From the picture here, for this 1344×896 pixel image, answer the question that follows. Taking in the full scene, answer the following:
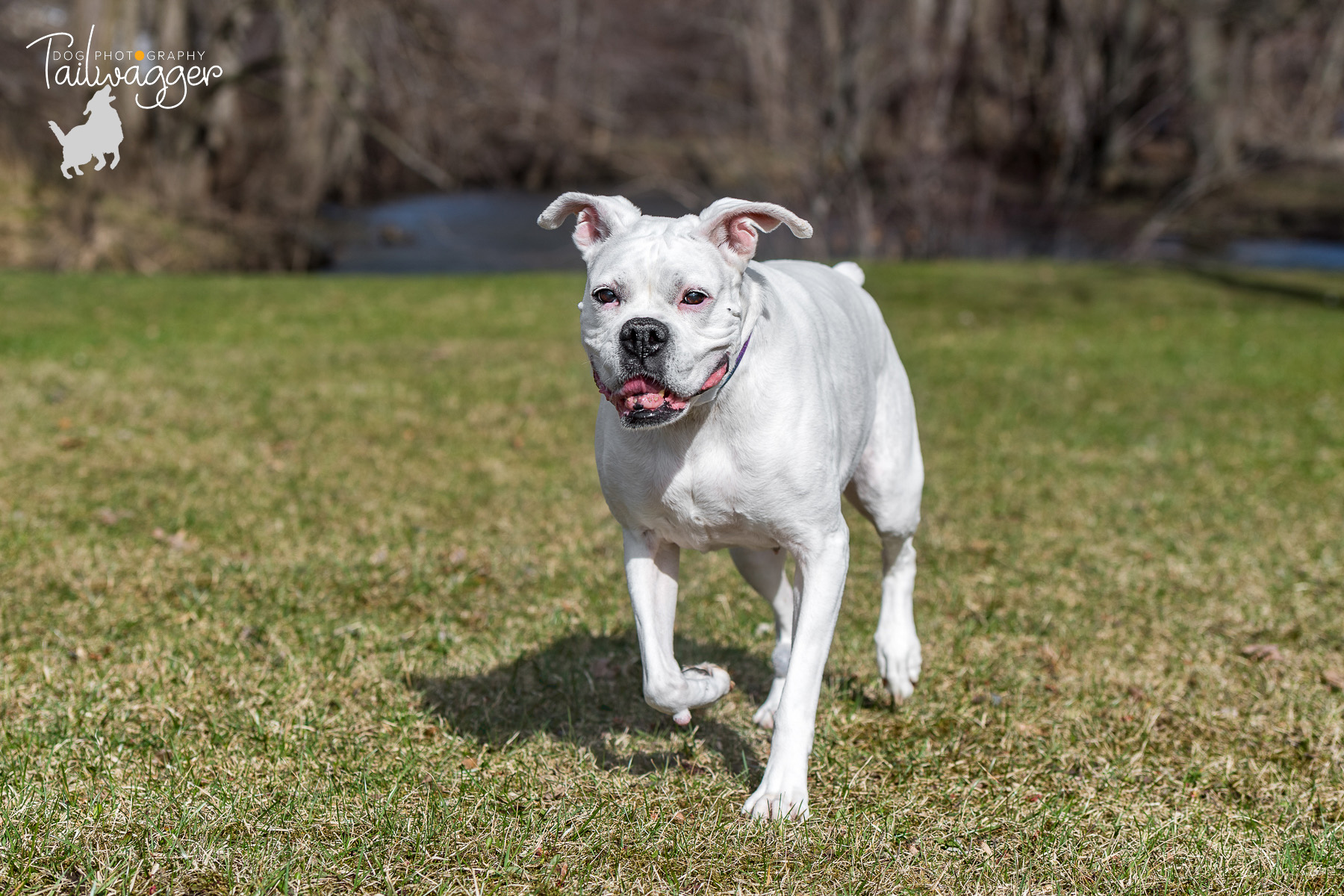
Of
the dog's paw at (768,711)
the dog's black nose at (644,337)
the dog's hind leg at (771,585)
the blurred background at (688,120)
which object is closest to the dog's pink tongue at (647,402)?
the dog's black nose at (644,337)

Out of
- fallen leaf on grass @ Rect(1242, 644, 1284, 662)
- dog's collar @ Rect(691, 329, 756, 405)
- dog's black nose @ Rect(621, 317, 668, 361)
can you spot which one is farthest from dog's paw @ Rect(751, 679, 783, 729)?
fallen leaf on grass @ Rect(1242, 644, 1284, 662)

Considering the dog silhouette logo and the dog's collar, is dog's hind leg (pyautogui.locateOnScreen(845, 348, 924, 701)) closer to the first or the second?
the dog's collar

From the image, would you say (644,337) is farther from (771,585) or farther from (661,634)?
(771,585)

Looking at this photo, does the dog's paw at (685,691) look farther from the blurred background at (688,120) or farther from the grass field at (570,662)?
the blurred background at (688,120)

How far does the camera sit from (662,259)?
325 centimetres

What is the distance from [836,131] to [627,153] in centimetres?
747

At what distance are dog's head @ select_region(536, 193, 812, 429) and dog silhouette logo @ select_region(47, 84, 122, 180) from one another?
17.1 m

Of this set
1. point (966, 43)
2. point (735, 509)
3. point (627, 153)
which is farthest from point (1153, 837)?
point (627, 153)

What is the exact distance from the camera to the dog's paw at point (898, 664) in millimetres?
4469

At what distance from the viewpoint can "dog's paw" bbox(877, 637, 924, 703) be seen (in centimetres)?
447

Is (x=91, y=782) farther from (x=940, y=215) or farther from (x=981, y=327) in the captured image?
(x=940, y=215)

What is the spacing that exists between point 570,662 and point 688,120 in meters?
21.3

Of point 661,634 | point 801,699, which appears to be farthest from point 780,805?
point 661,634

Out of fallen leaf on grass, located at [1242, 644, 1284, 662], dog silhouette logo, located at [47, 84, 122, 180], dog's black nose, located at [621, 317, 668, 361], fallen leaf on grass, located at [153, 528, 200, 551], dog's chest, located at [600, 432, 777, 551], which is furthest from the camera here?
dog silhouette logo, located at [47, 84, 122, 180]
